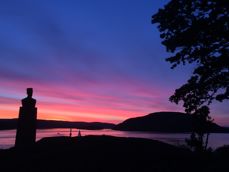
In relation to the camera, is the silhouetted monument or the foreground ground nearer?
the foreground ground

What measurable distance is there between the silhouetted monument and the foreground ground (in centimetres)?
A: 62

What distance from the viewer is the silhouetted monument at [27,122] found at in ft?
57.5

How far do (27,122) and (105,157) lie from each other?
4.65 m

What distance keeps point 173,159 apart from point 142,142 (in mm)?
2222

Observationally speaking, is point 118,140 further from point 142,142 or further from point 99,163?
point 99,163

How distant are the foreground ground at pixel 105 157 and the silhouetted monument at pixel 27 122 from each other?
0.62m

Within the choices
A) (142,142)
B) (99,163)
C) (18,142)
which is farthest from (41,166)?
(142,142)

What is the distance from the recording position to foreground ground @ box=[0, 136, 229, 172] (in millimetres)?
14578

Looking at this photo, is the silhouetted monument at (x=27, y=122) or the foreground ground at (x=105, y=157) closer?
the foreground ground at (x=105, y=157)

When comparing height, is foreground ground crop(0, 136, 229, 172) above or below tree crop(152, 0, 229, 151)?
below

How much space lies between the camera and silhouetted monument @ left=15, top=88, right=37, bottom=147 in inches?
690

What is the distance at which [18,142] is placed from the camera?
1781 centimetres

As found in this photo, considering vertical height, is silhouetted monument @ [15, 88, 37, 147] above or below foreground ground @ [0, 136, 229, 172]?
above

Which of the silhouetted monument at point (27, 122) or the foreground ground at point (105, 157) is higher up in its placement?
the silhouetted monument at point (27, 122)
